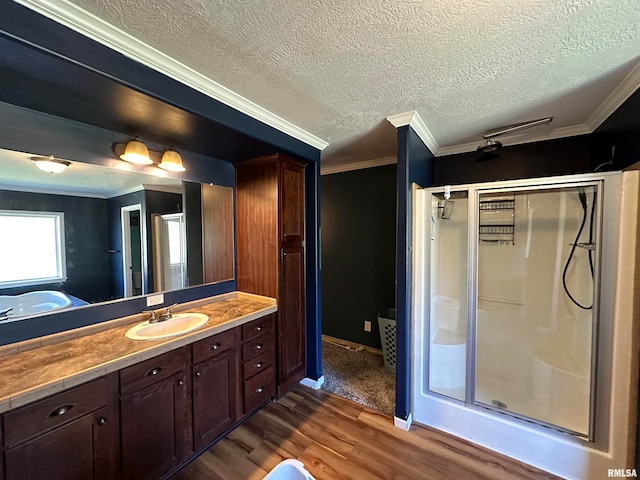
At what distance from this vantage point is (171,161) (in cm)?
188

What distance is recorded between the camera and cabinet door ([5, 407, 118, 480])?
1.00m

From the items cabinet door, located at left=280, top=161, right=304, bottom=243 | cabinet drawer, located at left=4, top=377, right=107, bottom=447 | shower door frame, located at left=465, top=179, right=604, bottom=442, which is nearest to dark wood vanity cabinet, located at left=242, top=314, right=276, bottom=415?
cabinet door, located at left=280, top=161, right=304, bottom=243

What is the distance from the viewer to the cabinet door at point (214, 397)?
63.8 inches

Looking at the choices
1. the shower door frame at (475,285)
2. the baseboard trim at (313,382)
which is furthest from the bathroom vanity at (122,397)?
the shower door frame at (475,285)

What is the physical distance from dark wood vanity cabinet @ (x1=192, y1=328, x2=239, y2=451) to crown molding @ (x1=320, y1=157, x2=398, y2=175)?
93.0 inches

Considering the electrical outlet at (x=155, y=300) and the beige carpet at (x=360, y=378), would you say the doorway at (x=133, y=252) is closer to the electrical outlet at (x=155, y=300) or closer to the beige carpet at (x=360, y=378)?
the electrical outlet at (x=155, y=300)

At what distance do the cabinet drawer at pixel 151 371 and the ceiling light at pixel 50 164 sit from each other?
1258 mm

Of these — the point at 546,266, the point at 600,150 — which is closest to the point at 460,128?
the point at 600,150

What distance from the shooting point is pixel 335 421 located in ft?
6.57

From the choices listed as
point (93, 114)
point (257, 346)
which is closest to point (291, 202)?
point (257, 346)

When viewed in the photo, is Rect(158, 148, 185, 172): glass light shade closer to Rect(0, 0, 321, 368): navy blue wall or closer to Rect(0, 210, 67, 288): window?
Rect(0, 0, 321, 368): navy blue wall

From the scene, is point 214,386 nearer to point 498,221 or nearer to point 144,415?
point 144,415

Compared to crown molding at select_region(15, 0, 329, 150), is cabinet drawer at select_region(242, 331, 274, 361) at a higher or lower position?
lower

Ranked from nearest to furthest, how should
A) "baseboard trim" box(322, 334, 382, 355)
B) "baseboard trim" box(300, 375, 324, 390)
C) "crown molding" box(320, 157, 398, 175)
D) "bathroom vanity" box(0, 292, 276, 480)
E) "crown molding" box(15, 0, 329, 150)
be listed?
"crown molding" box(15, 0, 329, 150)
"bathroom vanity" box(0, 292, 276, 480)
"baseboard trim" box(300, 375, 324, 390)
"crown molding" box(320, 157, 398, 175)
"baseboard trim" box(322, 334, 382, 355)
